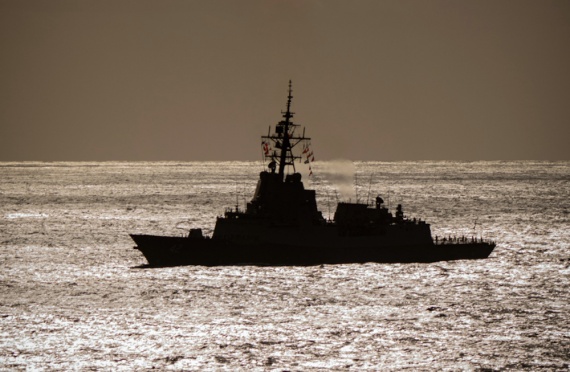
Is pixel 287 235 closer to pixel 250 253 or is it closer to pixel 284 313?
pixel 250 253

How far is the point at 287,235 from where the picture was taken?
58.2 meters

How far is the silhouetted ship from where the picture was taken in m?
58.3

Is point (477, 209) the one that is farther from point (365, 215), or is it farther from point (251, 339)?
point (251, 339)

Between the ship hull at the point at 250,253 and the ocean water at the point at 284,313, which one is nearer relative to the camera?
the ocean water at the point at 284,313

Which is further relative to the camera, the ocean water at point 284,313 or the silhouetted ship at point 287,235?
the silhouetted ship at point 287,235

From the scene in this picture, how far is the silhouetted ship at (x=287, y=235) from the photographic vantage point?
191ft

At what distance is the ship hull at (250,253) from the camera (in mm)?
59406

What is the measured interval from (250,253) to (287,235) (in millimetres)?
2867

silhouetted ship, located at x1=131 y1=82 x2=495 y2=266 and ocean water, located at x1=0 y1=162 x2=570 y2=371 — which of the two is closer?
ocean water, located at x1=0 y1=162 x2=570 y2=371

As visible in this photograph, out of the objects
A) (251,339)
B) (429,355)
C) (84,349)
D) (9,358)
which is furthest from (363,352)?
(9,358)

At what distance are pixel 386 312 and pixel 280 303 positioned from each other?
5.63 m

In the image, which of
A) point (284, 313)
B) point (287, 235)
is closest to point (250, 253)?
point (287, 235)

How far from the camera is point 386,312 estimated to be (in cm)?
4569

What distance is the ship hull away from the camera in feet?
195
